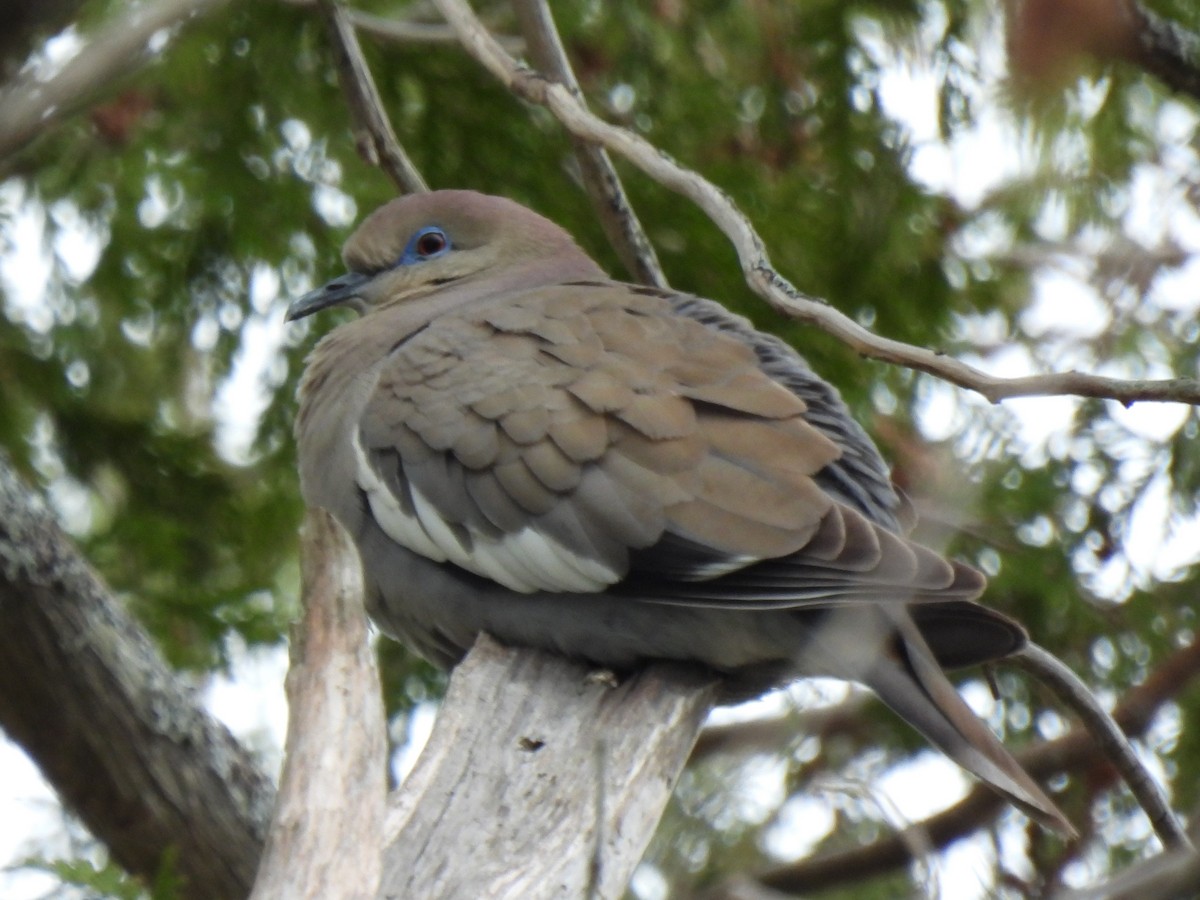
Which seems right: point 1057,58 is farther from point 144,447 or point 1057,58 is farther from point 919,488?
point 144,447

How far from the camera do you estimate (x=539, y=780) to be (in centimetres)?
250

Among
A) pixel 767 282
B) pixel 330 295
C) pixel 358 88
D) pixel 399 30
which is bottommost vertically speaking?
pixel 767 282

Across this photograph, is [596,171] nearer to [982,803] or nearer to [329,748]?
[982,803]

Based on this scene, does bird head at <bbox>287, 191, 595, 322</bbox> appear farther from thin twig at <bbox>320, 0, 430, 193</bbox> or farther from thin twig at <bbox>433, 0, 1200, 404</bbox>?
thin twig at <bbox>433, 0, 1200, 404</bbox>

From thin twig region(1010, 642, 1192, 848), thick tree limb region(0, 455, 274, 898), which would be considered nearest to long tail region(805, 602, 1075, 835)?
thin twig region(1010, 642, 1192, 848)

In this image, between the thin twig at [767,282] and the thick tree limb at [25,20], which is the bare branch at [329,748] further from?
the thick tree limb at [25,20]

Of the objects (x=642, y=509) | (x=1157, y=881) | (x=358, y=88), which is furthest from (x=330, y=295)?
(x=1157, y=881)

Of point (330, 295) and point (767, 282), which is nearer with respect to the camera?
point (767, 282)

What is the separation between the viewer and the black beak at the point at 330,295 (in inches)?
159

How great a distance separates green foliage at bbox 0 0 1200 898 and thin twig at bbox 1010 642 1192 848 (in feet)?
2.43

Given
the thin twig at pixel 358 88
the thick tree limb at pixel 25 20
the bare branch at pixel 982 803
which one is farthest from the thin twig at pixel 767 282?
the thick tree limb at pixel 25 20

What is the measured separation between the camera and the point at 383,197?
14.5ft

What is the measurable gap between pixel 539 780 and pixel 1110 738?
3.76ft

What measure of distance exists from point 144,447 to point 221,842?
1294 mm
